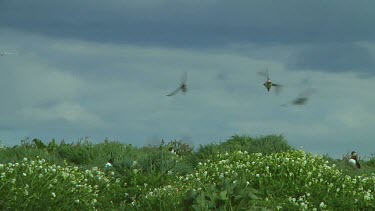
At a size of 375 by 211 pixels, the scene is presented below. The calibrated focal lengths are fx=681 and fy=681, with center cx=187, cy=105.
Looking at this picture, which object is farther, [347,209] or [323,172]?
[323,172]

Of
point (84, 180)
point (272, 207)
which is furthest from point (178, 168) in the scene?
point (272, 207)

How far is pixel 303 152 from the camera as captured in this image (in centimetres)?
1811

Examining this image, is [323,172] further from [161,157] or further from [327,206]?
[161,157]

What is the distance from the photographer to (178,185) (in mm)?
13367

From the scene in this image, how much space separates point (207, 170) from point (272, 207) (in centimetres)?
364

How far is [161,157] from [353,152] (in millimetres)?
7979

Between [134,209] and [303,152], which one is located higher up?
[303,152]

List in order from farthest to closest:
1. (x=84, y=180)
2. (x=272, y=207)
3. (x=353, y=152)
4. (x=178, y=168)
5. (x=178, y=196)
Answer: (x=353, y=152), (x=178, y=168), (x=84, y=180), (x=272, y=207), (x=178, y=196)

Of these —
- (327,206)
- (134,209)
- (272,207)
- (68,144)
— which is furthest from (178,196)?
(68,144)

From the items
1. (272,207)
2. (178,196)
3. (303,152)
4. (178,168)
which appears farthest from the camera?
(303,152)

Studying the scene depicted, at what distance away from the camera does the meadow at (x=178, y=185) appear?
10.9 metres

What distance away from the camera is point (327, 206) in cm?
1311

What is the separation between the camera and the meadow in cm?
1087

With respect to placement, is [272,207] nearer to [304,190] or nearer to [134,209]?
[304,190]
